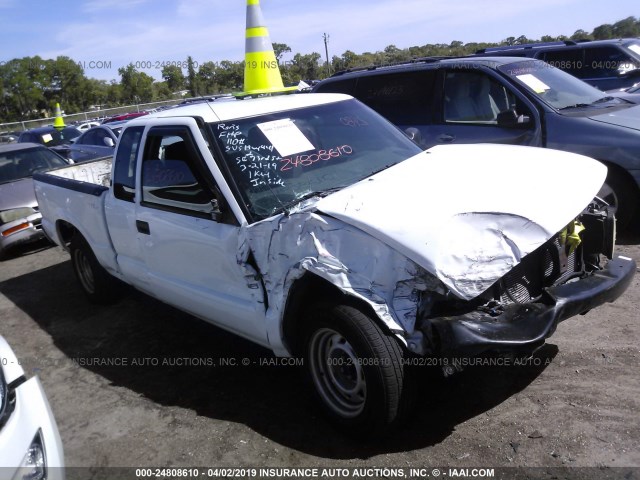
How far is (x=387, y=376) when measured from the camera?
2.78 meters

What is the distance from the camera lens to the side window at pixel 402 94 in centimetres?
669

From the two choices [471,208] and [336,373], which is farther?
[336,373]

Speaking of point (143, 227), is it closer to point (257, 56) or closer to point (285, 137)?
point (285, 137)

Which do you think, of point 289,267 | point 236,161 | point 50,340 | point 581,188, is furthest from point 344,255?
point 50,340

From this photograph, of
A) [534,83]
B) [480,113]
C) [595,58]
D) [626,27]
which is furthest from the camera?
[626,27]

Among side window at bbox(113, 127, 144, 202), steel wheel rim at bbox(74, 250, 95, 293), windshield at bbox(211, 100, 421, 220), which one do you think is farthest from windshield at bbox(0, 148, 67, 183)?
windshield at bbox(211, 100, 421, 220)

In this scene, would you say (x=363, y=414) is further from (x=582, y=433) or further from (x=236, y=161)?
(x=236, y=161)

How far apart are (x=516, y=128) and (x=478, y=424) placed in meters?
3.78

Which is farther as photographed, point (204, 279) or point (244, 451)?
point (204, 279)

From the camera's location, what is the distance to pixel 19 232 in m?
7.89

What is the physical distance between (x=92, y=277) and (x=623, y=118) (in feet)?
18.2

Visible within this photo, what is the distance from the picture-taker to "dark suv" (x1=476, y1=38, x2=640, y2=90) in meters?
10.4

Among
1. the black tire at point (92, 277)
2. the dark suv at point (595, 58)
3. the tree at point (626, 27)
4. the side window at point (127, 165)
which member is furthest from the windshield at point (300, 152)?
the tree at point (626, 27)

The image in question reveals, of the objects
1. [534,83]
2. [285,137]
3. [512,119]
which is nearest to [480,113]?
[512,119]
